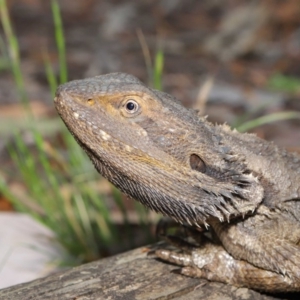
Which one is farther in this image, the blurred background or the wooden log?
the blurred background

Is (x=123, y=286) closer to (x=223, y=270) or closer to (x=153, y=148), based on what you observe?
(x=223, y=270)

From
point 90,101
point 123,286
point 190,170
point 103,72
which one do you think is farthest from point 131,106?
point 103,72

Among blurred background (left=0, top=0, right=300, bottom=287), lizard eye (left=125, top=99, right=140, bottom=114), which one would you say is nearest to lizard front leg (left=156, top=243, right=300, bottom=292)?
lizard eye (left=125, top=99, right=140, bottom=114)

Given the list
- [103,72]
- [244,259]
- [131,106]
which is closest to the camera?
[131,106]

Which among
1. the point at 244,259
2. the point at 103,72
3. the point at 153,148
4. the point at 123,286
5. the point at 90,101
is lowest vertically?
the point at 244,259

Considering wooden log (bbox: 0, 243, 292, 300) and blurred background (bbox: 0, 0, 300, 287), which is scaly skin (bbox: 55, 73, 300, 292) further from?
blurred background (bbox: 0, 0, 300, 287)

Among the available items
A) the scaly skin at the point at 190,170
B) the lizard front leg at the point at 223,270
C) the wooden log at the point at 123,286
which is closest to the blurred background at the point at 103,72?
the wooden log at the point at 123,286

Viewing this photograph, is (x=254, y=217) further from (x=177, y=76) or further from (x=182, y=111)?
(x=177, y=76)
